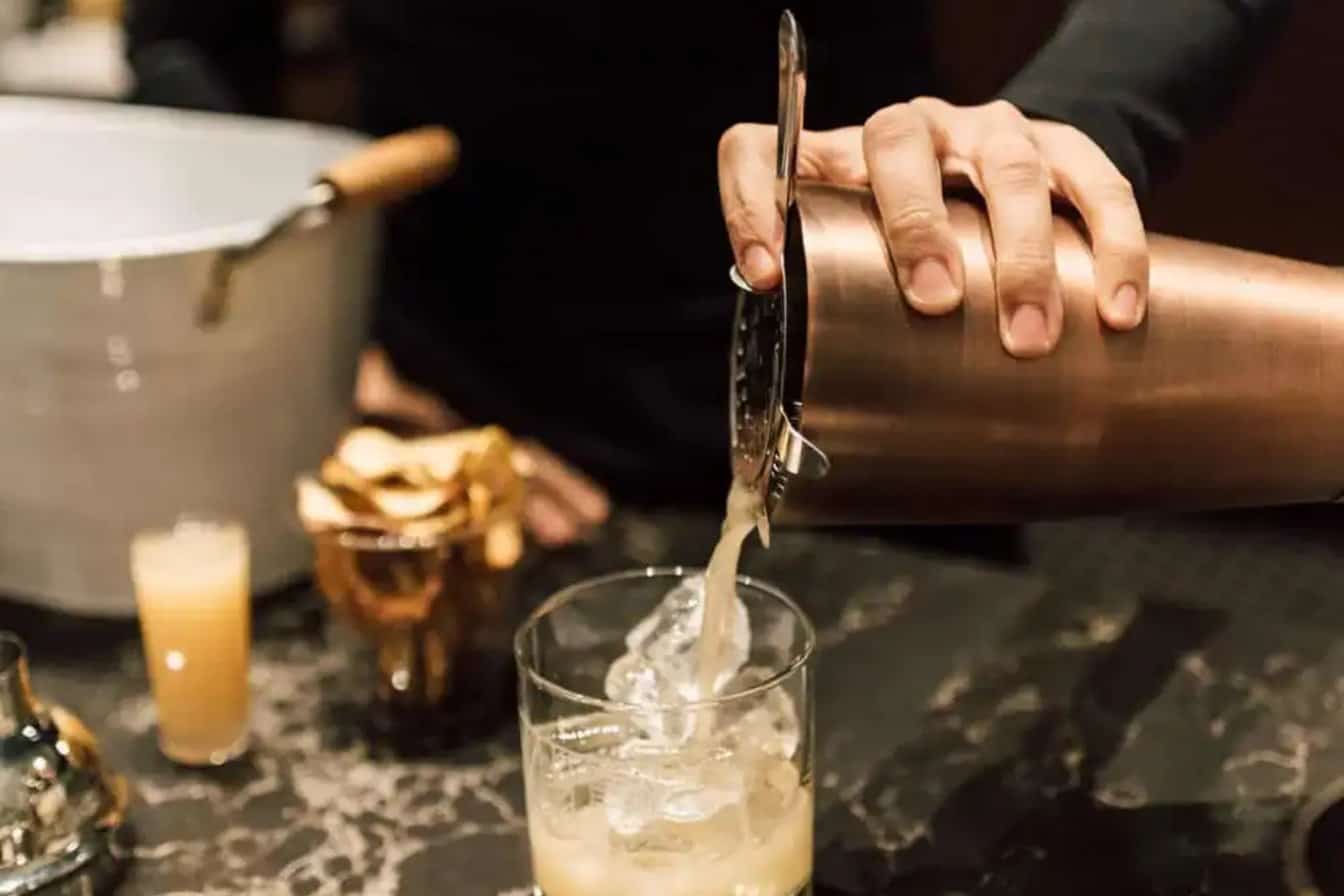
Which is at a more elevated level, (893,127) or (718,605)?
(893,127)

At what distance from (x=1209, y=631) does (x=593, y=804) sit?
0.51 m

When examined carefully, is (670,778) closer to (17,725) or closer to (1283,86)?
(17,725)

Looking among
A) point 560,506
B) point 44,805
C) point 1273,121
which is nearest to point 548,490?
point 560,506

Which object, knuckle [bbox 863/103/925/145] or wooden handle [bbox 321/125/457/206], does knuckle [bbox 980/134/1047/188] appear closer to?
knuckle [bbox 863/103/925/145]

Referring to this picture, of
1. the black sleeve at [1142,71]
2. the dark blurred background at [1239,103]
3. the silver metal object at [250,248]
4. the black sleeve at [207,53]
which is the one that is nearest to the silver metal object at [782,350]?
the black sleeve at [1142,71]

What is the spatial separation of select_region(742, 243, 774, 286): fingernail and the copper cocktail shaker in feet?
0.03

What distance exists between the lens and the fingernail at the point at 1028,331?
26.7 inches

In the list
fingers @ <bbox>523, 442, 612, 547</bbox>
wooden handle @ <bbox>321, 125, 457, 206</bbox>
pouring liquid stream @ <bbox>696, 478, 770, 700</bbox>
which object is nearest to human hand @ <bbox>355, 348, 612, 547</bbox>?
fingers @ <bbox>523, 442, 612, 547</bbox>

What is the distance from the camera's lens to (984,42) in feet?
5.64

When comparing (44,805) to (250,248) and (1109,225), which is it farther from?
(1109,225)

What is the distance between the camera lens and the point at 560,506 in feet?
4.08

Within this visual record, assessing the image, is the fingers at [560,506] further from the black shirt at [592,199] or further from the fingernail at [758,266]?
the fingernail at [758,266]

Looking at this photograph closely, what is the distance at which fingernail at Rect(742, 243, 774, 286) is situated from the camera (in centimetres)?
72

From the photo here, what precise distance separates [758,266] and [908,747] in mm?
360
